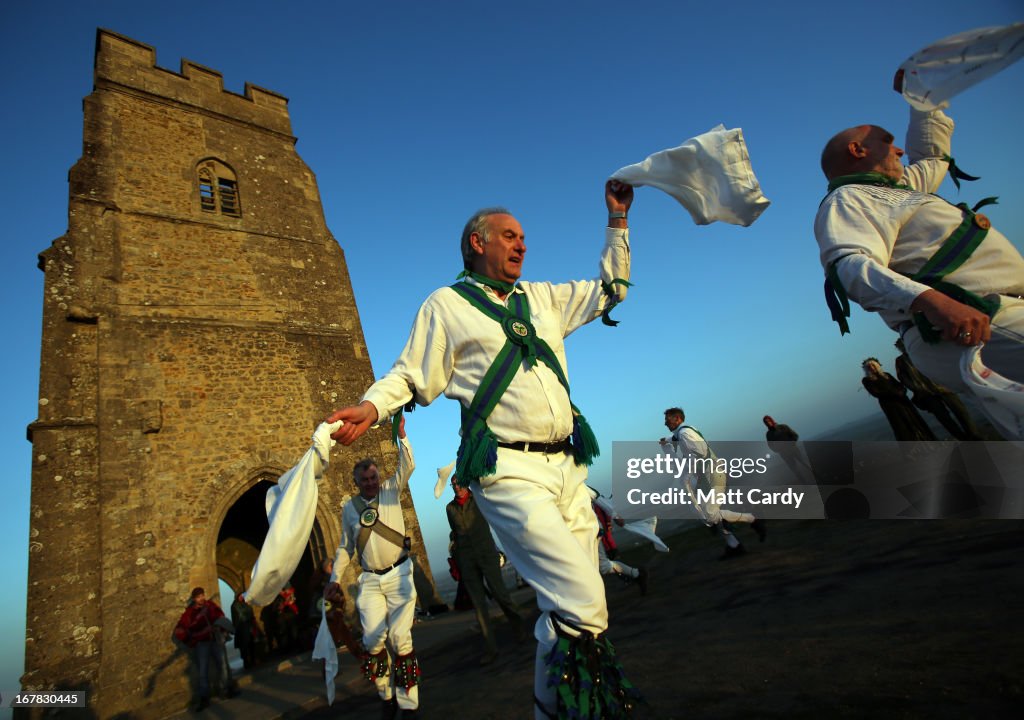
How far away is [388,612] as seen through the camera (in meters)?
4.36

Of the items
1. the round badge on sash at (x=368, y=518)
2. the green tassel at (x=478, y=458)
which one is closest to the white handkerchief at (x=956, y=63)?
the green tassel at (x=478, y=458)

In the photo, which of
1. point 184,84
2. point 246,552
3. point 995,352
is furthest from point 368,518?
point 184,84

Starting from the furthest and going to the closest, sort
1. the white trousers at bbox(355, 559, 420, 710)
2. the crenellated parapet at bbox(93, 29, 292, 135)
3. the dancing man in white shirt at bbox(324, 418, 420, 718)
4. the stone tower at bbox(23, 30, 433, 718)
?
the crenellated parapet at bbox(93, 29, 292, 135), the stone tower at bbox(23, 30, 433, 718), the white trousers at bbox(355, 559, 420, 710), the dancing man in white shirt at bbox(324, 418, 420, 718)

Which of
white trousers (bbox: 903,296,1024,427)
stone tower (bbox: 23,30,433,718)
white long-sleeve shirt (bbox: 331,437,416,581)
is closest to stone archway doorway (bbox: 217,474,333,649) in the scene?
stone tower (bbox: 23,30,433,718)

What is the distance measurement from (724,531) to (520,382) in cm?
547

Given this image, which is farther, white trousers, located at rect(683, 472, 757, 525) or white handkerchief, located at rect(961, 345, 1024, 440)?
white trousers, located at rect(683, 472, 757, 525)

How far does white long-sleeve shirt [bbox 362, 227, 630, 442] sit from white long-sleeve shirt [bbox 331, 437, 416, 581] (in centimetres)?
236

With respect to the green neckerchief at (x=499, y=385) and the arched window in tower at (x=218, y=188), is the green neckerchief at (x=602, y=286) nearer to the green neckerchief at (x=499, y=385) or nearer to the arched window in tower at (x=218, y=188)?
the green neckerchief at (x=499, y=385)

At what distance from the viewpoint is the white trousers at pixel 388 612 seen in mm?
4047

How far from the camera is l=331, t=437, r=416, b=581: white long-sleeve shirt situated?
4.51m

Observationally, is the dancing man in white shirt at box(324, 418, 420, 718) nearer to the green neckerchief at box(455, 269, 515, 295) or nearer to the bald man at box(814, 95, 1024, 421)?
the green neckerchief at box(455, 269, 515, 295)

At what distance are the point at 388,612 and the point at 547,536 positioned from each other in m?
3.28

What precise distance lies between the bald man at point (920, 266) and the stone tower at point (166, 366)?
1022 cm

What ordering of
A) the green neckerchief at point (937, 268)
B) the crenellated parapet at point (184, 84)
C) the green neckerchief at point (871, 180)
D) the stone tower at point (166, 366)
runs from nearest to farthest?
the green neckerchief at point (937, 268), the green neckerchief at point (871, 180), the stone tower at point (166, 366), the crenellated parapet at point (184, 84)
